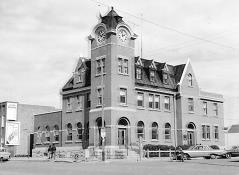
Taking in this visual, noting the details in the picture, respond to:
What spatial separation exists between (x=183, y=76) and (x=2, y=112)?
3208cm

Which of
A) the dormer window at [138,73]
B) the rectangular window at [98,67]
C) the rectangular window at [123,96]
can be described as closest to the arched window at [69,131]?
the rectangular window at [98,67]

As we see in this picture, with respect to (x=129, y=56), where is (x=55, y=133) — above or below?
below

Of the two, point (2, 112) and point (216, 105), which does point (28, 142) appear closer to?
point (2, 112)

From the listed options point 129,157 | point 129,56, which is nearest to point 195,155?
point 129,157

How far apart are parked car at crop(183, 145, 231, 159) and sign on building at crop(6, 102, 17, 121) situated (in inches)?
1479

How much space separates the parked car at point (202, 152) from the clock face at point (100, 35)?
55.2 ft

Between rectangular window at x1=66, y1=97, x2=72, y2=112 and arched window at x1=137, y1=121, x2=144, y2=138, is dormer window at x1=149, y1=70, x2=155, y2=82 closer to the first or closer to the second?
arched window at x1=137, y1=121, x2=144, y2=138

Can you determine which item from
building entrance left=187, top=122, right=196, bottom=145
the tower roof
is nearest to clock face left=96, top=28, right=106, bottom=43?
the tower roof

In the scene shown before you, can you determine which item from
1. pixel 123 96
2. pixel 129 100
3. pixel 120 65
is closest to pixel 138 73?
pixel 120 65

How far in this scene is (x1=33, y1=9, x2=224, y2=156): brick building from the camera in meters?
49.3

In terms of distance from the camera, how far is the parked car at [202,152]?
4157cm

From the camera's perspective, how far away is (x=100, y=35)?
51.1 meters

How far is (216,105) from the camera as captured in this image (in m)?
62.9

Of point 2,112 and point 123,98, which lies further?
point 2,112
